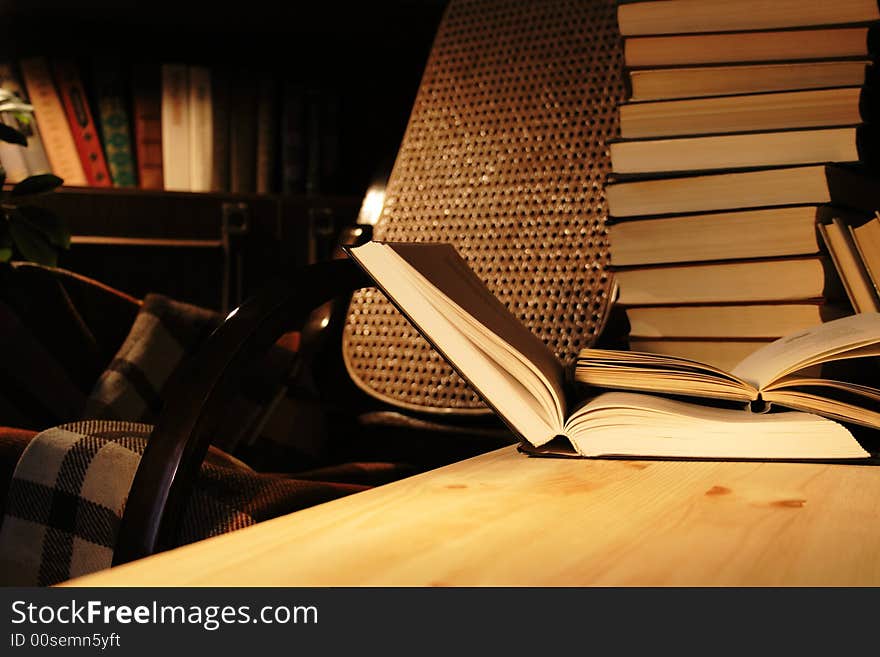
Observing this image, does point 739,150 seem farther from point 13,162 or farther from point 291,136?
point 13,162

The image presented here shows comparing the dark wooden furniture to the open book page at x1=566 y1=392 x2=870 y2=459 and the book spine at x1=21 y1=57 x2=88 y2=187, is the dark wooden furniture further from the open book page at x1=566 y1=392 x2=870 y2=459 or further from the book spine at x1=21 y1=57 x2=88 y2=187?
the book spine at x1=21 y1=57 x2=88 y2=187

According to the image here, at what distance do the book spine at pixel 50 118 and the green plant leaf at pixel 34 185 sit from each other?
629 millimetres

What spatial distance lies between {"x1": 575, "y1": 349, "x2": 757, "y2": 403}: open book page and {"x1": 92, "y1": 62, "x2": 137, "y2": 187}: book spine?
167 centimetres

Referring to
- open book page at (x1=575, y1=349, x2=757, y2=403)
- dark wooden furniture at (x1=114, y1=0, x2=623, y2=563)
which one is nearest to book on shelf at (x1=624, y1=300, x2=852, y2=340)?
dark wooden furniture at (x1=114, y1=0, x2=623, y2=563)

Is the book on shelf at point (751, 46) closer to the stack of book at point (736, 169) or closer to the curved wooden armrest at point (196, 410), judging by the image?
the stack of book at point (736, 169)

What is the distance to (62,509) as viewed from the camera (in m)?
0.71

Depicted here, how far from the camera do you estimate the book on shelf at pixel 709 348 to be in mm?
957

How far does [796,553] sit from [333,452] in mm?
962

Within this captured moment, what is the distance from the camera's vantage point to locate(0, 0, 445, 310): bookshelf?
2.15m

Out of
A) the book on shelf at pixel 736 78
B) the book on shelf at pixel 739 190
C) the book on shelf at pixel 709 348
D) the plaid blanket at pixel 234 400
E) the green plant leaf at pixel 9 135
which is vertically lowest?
the plaid blanket at pixel 234 400

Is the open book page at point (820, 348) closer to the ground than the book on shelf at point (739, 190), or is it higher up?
closer to the ground

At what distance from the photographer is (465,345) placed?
0.67 m

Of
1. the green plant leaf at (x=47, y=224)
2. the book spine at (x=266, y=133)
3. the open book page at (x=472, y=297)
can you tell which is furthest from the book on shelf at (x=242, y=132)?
the open book page at (x=472, y=297)

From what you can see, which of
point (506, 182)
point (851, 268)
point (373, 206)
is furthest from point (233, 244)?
point (851, 268)
